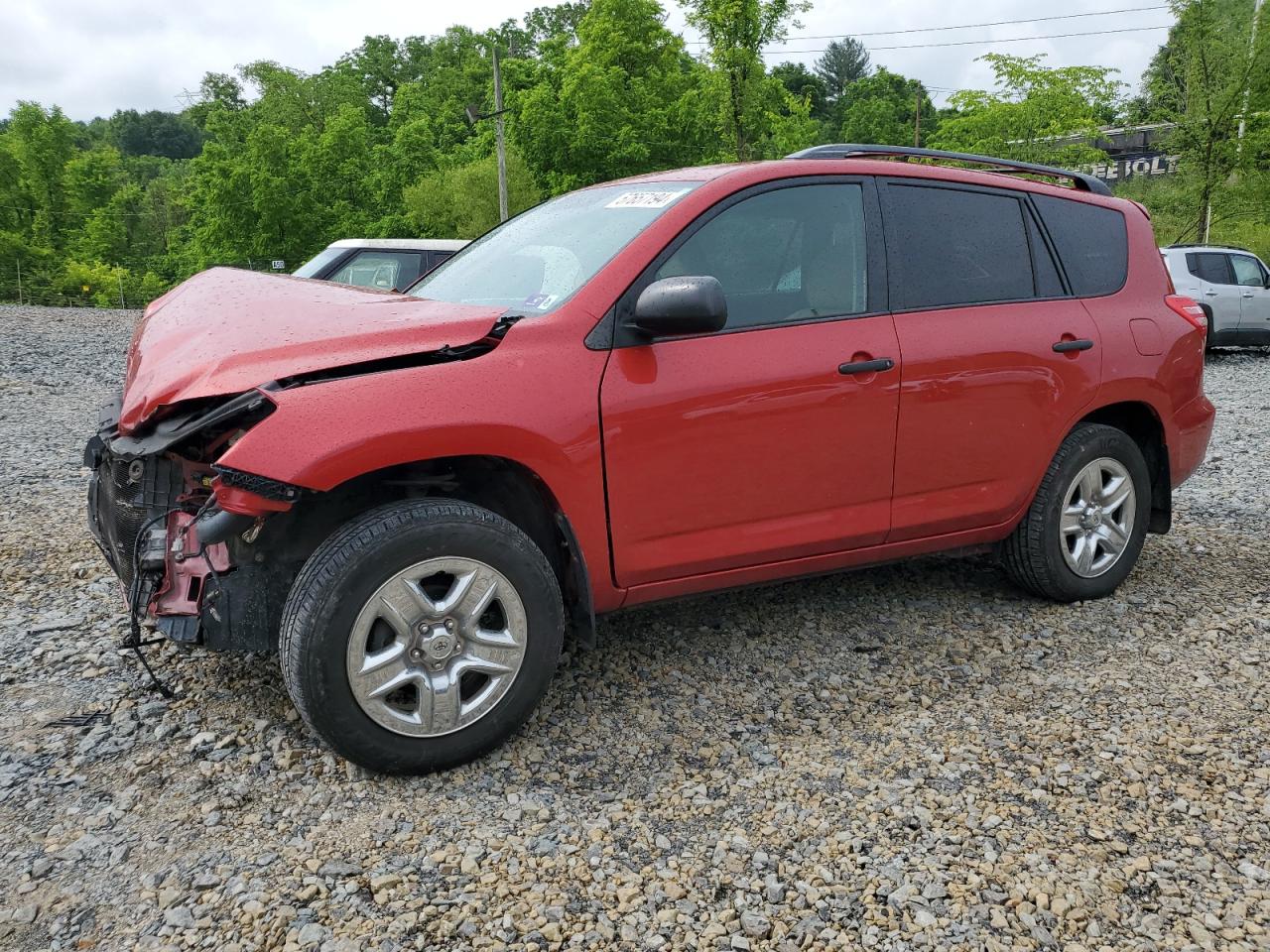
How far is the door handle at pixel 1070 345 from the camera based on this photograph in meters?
4.02

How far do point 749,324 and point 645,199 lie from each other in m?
0.64

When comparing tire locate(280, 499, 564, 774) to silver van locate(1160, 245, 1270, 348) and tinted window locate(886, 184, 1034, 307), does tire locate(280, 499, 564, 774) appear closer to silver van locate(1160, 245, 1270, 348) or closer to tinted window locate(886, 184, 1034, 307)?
tinted window locate(886, 184, 1034, 307)

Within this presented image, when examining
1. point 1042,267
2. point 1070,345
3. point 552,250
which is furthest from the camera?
point 1042,267

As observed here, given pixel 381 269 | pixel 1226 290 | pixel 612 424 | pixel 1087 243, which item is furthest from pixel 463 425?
pixel 1226 290

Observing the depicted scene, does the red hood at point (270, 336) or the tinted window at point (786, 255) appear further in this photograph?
the tinted window at point (786, 255)

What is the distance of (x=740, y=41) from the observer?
24969mm

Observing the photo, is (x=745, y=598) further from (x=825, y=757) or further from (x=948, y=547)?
(x=825, y=757)

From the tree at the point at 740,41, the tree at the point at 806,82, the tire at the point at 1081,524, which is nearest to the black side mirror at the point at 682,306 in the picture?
the tire at the point at 1081,524

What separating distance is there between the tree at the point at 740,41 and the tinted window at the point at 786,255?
75.5 feet

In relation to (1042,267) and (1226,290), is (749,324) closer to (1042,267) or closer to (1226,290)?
(1042,267)

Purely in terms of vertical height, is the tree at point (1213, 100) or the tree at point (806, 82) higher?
the tree at point (806, 82)

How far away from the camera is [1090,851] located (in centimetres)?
263

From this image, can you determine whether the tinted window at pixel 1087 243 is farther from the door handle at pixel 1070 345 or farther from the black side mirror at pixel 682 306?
the black side mirror at pixel 682 306

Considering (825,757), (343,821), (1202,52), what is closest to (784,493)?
(825,757)
